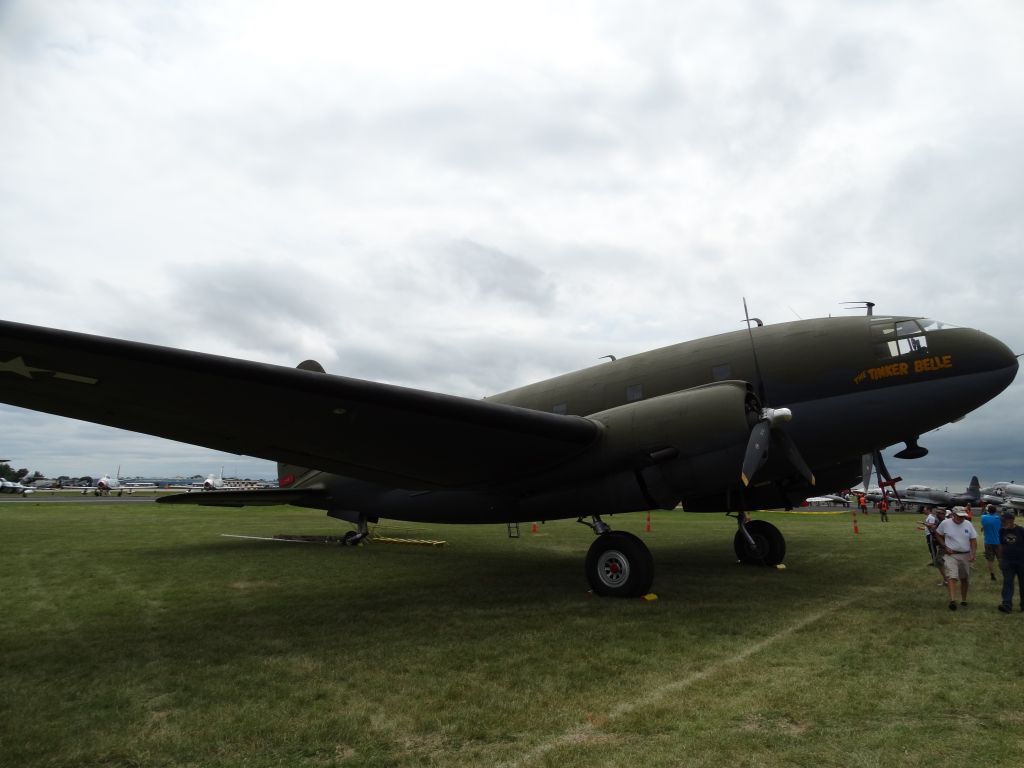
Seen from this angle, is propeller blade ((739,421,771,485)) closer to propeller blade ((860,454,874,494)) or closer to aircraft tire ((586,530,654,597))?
aircraft tire ((586,530,654,597))

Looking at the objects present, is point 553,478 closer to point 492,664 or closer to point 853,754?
point 492,664

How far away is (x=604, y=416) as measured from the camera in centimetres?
899

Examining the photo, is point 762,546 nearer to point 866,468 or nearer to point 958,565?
point 866,468

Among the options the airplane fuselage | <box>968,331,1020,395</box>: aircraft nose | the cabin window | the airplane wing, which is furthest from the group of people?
the airplane wing

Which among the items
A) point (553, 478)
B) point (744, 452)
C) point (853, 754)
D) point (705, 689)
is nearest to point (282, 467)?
point (553, 478)

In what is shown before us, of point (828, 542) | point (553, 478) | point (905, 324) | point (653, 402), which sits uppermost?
point (905, 324)

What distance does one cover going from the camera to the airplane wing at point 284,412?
554 centimetres

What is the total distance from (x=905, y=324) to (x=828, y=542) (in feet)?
32.8

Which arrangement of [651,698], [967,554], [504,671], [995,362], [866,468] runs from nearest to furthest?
[651,698], [504,671], [967,554], [995,362], [866,468]

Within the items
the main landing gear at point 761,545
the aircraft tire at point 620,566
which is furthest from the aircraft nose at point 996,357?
the aircraft tire at point 620,566

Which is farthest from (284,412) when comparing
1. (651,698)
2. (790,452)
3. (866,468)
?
(866,468)

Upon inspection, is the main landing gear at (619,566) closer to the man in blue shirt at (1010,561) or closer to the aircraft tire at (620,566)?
the aircraft tire at (620,566)

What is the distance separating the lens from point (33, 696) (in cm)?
523

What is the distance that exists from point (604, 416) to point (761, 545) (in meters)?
6.32
